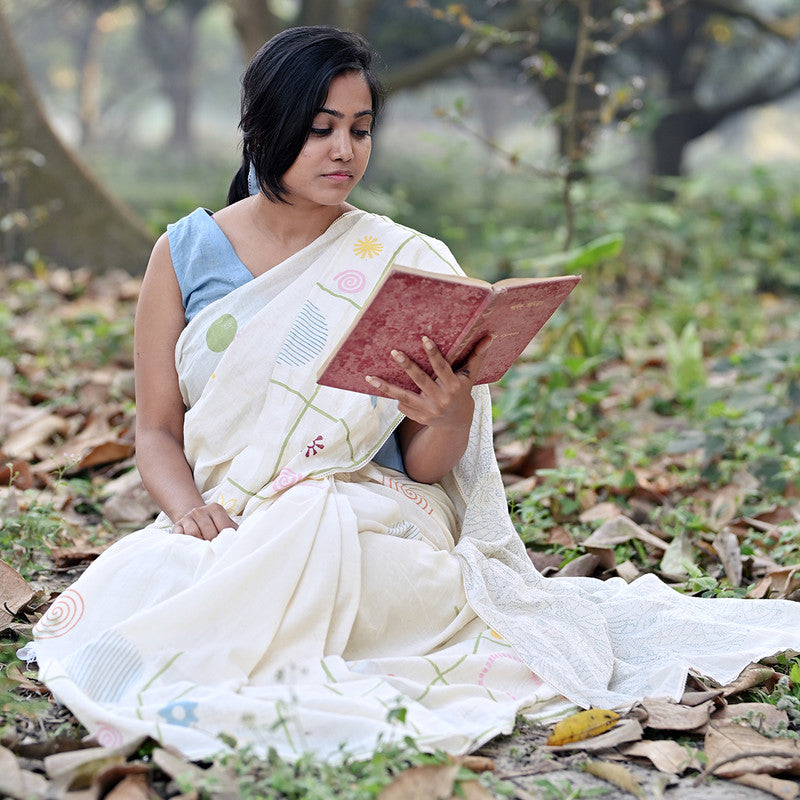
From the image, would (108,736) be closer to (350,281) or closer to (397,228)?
(350,281)

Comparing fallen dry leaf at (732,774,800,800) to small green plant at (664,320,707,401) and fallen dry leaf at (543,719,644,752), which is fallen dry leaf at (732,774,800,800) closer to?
fallen dry leaf at (543,719,644,752)

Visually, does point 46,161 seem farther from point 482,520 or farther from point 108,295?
point 482,520

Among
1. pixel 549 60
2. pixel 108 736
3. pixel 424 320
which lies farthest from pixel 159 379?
pixel 549 60

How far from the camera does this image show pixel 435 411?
2.10m

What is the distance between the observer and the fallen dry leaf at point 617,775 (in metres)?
1.76

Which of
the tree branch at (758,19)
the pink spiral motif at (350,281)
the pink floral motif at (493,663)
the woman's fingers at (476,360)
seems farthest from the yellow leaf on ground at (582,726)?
the tree branch at (758,19)

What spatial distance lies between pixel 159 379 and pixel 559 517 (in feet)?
4.29

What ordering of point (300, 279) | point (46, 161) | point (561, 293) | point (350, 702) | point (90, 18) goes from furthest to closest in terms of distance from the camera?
point (90, 18) → point (46, 161) → point (300, 279) → point (561, 293) → point (350, 702)

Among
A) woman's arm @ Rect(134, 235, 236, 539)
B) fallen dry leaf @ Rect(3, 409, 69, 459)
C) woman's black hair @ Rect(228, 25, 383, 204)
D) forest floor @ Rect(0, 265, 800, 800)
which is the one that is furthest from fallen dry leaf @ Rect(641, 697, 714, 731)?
fallen dry leaf @ Rect(3, 409, 69, 459)

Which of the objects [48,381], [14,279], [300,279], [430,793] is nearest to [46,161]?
[14,279]

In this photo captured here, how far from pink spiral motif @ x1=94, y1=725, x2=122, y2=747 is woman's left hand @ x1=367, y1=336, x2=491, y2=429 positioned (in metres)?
0.75

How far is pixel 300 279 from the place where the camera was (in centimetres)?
232

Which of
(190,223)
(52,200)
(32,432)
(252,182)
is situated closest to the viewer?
(190,223)

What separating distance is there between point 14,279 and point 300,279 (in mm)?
3989
